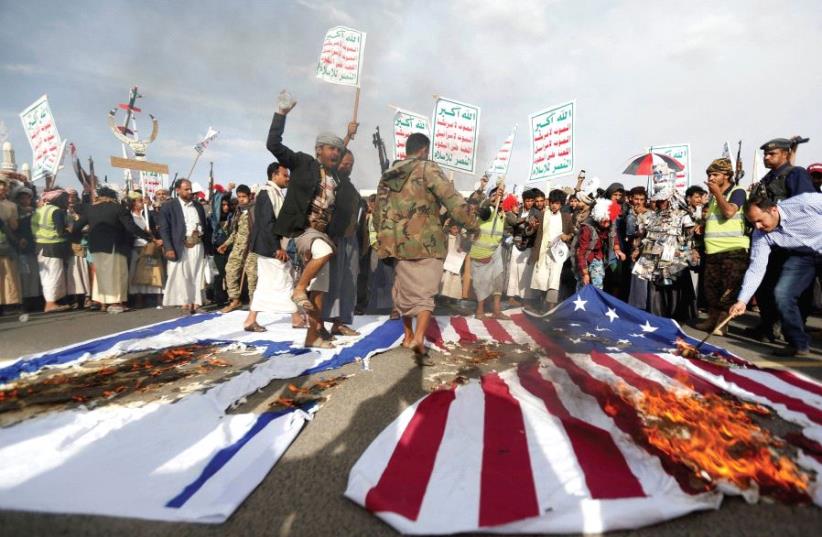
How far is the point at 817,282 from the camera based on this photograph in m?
6.22

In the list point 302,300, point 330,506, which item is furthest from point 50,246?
point 330,506

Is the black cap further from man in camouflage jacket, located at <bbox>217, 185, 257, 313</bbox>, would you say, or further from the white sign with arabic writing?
man in camouflage jacket, located at <bbox>217, 185, 257, 313</bbox>

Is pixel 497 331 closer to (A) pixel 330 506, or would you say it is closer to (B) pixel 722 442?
(B) pixel 722 442

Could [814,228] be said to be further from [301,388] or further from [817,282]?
[301,388]

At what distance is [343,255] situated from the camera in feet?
16.1

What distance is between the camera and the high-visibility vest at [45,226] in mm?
7086

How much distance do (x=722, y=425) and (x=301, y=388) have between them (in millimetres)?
2592

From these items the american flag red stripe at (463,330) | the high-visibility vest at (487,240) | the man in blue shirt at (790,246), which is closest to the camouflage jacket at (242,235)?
the american flag red stripe at (463,330)

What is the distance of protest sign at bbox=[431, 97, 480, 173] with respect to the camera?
27.6 feet

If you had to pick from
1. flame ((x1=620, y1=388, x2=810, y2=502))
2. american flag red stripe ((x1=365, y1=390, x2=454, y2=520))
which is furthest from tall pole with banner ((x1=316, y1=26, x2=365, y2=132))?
flame ((x1=620, y1=388, x2=810, y2=502))

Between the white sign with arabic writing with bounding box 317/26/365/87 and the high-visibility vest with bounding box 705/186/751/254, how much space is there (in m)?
5.37

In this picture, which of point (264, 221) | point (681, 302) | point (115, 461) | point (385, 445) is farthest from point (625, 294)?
point (115, 461)

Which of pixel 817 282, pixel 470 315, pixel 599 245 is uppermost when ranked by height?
pixel 599 245

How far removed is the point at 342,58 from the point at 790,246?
248 inches
